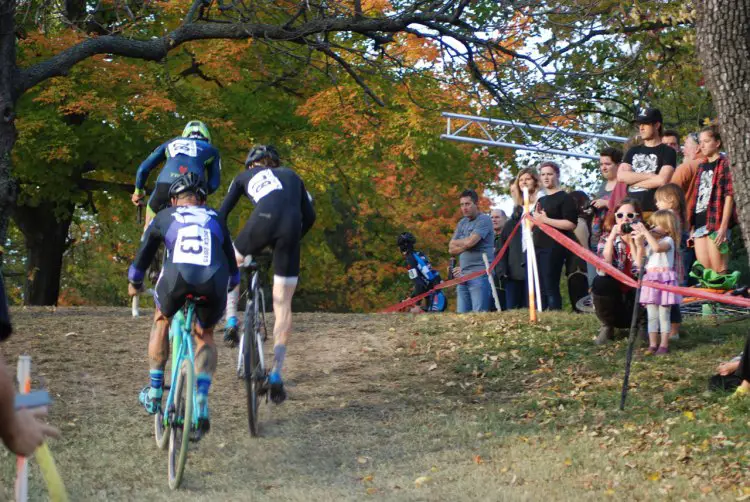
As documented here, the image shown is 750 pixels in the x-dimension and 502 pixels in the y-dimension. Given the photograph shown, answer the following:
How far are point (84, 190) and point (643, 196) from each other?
14.0 metres

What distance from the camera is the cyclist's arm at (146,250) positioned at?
24.7 ft

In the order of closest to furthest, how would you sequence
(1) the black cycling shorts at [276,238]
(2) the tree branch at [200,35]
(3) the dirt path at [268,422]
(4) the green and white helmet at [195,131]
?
(3) the dirt path at [268,422], (1) the black cycling shorts at [276,238], (4) the green and white helmet at [195,131], (2) the tree branch at [200,35]

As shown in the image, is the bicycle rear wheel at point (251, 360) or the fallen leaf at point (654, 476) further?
the bicycle rear wheel at point (251, 360)

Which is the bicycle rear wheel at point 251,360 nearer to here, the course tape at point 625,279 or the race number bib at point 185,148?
the race number bib at point 185,148

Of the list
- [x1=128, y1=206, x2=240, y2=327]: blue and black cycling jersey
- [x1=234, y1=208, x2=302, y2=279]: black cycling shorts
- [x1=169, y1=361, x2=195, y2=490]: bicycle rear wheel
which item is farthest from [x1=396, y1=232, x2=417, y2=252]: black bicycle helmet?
[x1=169, y1=361, x2=195, y2=490]: bicycle rear wheel

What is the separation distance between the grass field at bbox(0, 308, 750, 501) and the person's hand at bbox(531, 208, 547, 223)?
1185 millimetres

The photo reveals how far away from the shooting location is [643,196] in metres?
11.8

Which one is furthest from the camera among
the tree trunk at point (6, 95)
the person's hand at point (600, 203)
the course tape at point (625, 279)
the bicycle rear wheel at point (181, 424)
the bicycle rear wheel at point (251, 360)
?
the person's hand at point (600, 203)

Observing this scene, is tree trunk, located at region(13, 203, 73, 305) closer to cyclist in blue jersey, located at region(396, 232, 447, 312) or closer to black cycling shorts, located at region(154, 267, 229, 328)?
cyclist in blue jersey, located at region(396, 232, 447, 312)

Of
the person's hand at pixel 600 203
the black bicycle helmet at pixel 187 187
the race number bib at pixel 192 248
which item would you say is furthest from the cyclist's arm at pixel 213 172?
the person's hand at pixel 600 203

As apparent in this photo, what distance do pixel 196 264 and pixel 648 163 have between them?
6.22 metres

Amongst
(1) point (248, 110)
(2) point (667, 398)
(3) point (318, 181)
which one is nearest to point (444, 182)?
(3) point (318, 181)

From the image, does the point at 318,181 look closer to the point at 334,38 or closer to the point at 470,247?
the point at 334,38

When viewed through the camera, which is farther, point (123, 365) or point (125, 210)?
point (125, 210)
